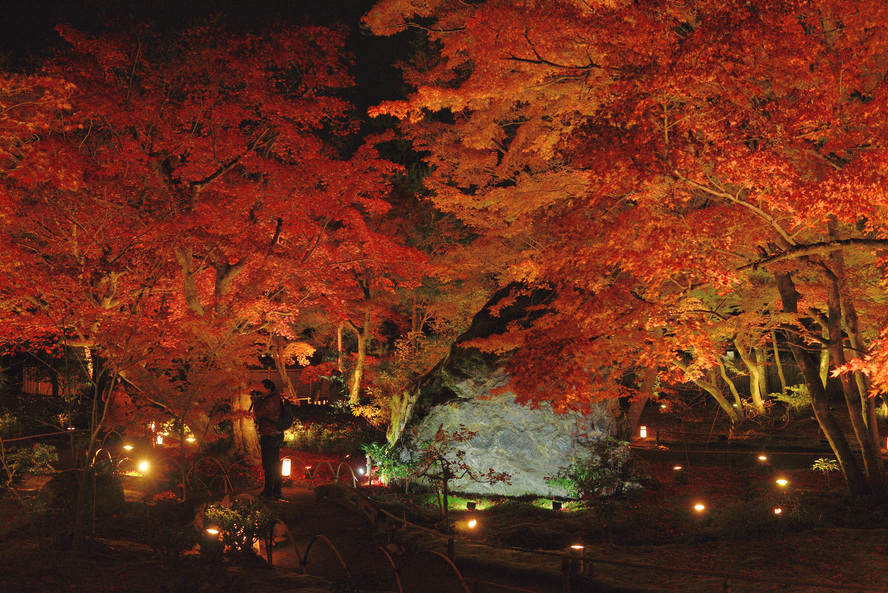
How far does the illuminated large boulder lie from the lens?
11.2 metres

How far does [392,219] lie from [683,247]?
15960 millimetres

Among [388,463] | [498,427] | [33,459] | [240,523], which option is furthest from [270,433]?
[33,459]

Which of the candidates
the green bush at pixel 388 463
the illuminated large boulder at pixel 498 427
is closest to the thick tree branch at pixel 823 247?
the illuminated large boulder at pixel 498 427

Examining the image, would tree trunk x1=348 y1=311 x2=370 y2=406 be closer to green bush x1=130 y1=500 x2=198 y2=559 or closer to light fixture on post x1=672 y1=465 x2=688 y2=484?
light fixture on post x1=672 y1=465 x2=688 y2=484

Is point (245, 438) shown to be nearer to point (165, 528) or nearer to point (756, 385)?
point (165, 528)

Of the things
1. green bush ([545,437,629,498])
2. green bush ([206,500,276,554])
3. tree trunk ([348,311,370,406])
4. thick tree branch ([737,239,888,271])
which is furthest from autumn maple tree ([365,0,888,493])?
tree trunk ([348,311,370,406])

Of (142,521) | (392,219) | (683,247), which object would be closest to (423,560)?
(142,521)

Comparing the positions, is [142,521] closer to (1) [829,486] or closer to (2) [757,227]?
(2) [757,227]

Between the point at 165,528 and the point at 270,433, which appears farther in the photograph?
the point at 270,433

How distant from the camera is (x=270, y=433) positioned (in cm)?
941

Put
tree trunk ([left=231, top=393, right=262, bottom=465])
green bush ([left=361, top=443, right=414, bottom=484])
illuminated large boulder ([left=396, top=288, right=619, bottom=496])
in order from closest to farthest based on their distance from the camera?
illuminated large boulder ([left=396, top=288, right=619, bottom=496]), green bush ([left=361, top=443, right=414, bottom=484]), tree trunk ([left=231, top=393, right=262, bottom=465])

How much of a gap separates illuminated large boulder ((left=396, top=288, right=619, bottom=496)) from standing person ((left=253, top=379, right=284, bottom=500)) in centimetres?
322

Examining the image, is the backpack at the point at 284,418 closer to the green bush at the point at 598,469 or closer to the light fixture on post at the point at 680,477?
the green bush at the point at 598,469

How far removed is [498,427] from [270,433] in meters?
4.46
